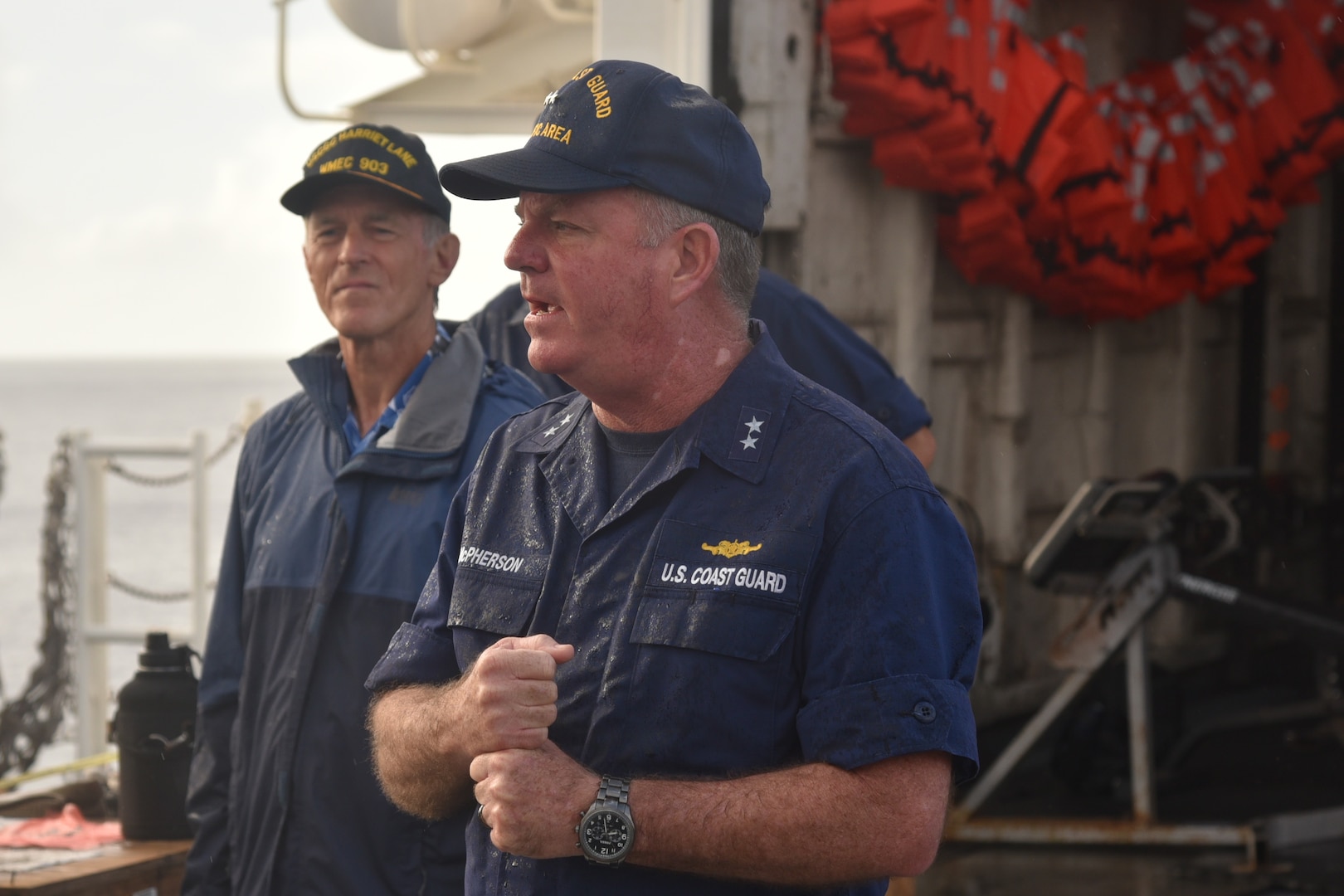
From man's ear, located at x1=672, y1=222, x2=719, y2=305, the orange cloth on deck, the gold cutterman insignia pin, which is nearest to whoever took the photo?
the gold cutterman insignia pin

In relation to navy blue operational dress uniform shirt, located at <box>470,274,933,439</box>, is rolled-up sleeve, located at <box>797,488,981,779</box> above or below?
below

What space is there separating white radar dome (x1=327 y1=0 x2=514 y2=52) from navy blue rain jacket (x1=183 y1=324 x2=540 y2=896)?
2340 mm

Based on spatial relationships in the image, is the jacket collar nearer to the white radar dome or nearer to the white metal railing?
the white radar dome

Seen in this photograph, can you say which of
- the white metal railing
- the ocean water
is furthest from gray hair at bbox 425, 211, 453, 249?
the white metal railing

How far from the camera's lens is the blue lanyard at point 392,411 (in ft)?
9.45

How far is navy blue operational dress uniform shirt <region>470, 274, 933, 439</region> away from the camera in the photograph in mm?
3545

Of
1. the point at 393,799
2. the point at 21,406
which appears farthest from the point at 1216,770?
the point at 21,406

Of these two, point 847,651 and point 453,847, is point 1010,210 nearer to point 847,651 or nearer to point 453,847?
point 453,847

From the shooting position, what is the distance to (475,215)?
4832mm

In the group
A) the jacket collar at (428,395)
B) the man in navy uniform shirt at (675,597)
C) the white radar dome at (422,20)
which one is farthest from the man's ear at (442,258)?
the white radar dome at (422,20)

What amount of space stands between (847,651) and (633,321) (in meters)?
0.48

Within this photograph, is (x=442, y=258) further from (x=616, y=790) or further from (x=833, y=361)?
(x=616, y=790)

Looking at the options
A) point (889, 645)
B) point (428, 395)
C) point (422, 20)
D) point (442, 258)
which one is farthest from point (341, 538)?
point (422, 20)

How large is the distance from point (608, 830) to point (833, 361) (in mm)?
2110
